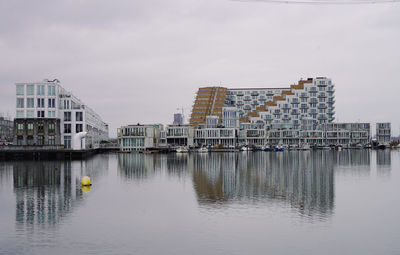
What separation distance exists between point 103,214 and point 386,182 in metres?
30.7

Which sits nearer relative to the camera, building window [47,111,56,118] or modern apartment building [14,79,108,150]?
modern apartment building [14,79,108,150]

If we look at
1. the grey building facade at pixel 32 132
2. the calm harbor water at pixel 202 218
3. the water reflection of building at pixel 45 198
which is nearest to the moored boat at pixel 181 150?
the grey building facade at pixel 32 132

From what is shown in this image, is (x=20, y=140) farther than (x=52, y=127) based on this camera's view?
No

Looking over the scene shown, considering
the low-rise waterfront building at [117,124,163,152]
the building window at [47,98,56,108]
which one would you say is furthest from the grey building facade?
the low-rise waterfront building at [117,124,163,152]

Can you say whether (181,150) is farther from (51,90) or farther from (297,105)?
(297,105)

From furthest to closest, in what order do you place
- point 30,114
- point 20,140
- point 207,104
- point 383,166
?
point 207,104, point 30,114, point 20,140, point 383,166

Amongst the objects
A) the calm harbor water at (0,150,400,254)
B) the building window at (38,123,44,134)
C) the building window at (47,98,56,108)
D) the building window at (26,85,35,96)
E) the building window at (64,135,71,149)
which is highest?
the building window at (26,85,35,96)

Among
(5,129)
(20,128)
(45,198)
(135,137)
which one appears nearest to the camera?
(45,198)

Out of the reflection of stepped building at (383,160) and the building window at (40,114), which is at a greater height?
the building window at (40,114)

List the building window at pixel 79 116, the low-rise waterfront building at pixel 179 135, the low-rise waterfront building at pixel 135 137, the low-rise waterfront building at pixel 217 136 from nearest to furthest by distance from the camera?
Result: the building window at pixel 79 116, the low-rise waterfront building at pixel 135 137, the low-rise waterfront building at pixel 179 135, the low-rise waterfront building at pixel 217 136

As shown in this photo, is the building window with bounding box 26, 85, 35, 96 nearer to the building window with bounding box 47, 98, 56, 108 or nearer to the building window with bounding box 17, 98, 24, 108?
the building window with bounding box 17, 98, 24, 108

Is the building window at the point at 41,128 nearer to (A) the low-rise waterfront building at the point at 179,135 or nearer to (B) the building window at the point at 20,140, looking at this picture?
(B) the building window at the point at 20,140

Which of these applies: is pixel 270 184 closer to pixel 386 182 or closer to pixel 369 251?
pixel 386 182

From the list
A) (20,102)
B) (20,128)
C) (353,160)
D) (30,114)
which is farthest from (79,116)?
(353,160)
